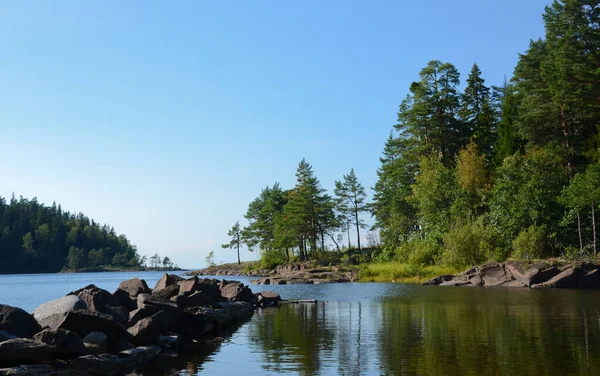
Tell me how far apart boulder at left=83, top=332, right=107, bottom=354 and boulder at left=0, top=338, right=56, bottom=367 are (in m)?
2.14

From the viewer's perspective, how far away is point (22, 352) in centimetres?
1653

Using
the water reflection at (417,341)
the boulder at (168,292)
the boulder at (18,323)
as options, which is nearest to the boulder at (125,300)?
the boulder at (168,292)

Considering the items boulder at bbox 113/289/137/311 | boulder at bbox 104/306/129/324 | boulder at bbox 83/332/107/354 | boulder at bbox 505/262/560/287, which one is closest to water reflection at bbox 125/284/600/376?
boulder at bbox 83/332/107/354

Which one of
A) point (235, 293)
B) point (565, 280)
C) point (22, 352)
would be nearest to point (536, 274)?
point (565, 280)

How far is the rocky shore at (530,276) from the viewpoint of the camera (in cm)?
4916

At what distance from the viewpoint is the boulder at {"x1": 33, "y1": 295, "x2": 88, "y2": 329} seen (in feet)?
67.5

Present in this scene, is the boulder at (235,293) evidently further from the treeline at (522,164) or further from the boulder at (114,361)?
the treeline at (522,164)

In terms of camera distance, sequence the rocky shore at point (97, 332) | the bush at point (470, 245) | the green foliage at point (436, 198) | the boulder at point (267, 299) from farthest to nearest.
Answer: the green foliage at point (436, 198) → the bush at point (470, 245) → the boulder at point (267, 299) → the rocky shore at point (97, 332)

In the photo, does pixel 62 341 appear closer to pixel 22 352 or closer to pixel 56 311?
pixel 22 352

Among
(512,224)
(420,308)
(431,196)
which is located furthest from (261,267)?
(420,308)

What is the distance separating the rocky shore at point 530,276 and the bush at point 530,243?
4.27 metres

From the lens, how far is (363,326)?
28.5 meters

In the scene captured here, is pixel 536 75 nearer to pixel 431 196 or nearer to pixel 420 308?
pixel 431 196

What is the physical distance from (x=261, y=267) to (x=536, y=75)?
6084 cm
